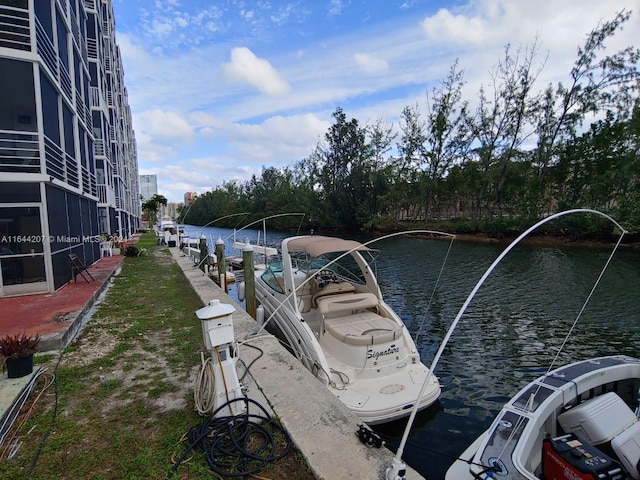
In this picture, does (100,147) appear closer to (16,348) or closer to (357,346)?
(16,348)

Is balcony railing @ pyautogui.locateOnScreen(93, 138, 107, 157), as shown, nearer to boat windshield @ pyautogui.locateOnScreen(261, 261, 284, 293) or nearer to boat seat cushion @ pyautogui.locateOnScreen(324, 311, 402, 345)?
boat windshield @ pyautogui.locateOnScreen(261, 261, 284, 293)

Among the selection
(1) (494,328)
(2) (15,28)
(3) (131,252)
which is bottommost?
(1) (494,328)

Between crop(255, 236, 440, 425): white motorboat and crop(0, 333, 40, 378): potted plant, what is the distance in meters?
2.77

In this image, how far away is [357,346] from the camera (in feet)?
16.0

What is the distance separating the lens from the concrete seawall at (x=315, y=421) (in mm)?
2646

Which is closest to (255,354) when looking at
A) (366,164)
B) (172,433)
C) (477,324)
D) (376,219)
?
(172,433)

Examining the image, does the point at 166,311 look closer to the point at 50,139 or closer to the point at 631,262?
the point at 50,139

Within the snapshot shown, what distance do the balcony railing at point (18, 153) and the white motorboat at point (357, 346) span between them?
5.89m

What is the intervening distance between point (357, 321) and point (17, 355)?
4352 millimetres

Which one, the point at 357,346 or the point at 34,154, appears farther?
the point at 34,154

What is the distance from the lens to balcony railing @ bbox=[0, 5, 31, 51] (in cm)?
716

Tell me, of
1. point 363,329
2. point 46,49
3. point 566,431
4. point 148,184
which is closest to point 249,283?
point 363,329

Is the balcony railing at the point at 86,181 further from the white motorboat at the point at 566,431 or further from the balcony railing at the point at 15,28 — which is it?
the white motorboat at the point at 566,431

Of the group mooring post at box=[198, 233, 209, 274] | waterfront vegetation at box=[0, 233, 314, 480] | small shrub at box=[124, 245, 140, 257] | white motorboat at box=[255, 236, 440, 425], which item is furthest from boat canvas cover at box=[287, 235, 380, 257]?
small shrub at box=[124, 245, 140, 257]
